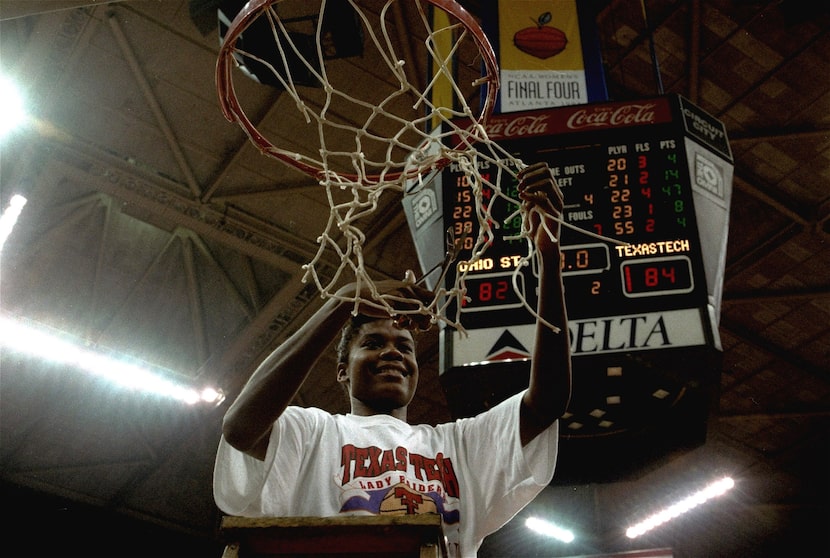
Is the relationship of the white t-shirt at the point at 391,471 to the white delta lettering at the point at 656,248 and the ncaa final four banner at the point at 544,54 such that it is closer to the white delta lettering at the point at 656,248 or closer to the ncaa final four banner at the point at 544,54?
the white delta lettering at the point at 656,248

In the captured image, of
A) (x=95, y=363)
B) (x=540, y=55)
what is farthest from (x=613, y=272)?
(x=95, y=363)

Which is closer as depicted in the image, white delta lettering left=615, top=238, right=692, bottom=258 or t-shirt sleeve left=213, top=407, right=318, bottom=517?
t-shirt sleeve left=213, top=407, right=318, bottom=517

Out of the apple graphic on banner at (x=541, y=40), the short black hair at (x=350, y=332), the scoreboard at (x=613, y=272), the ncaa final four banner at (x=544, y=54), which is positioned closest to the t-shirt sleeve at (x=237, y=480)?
the short black hair at (x=350, y=332)

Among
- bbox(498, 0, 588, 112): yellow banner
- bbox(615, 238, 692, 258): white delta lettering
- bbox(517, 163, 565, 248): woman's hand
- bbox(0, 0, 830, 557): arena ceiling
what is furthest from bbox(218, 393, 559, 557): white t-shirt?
bbox(498, 0, 588, 112): yellow banner

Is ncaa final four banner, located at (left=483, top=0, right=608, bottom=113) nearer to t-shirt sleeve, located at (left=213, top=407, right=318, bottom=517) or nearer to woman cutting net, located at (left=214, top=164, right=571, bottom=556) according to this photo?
woman cutting net, located at (left=214, top=164, right=571, bottom=556)

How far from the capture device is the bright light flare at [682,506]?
1201 cm

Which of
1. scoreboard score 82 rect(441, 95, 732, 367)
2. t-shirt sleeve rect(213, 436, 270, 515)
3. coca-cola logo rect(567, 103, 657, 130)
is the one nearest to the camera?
Result: t-shirt sleeve rect(213, 436, 270, 515)

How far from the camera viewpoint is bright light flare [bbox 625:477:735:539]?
12.0 meters

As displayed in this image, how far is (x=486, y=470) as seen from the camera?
7.23ft

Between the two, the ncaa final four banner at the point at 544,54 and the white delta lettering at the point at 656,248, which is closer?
the white delta lettering at the point at 656,248

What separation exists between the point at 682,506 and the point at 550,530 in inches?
77.8

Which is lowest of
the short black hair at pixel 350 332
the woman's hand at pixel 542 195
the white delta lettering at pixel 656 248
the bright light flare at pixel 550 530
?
the short black hair at pixel 350 332

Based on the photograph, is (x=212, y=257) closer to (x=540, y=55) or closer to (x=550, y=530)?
(x=540, y=55)

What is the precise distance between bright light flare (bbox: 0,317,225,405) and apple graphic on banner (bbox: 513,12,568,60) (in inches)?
228
